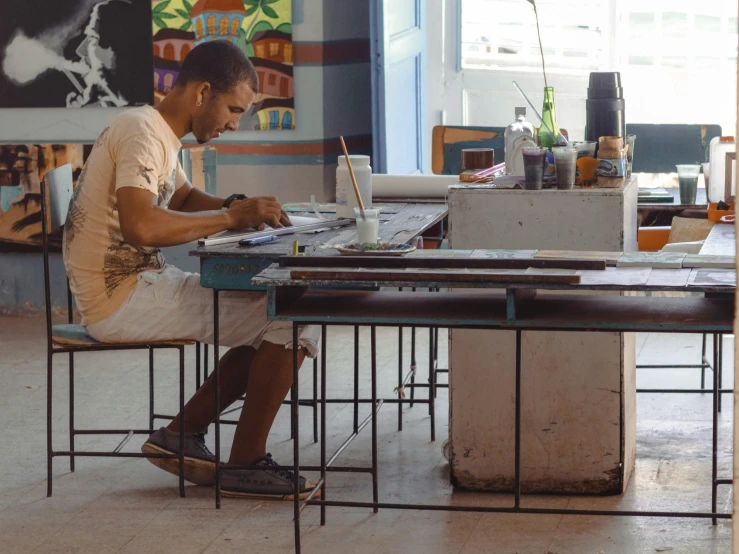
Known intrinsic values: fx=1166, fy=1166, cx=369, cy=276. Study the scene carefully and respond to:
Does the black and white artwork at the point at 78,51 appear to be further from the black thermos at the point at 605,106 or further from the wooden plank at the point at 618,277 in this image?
the wooden plank at the point at 618,277

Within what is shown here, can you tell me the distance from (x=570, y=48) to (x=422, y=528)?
4.07 m

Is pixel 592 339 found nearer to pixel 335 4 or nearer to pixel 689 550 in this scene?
pixel 689 550

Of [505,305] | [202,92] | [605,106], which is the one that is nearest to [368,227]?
[505,305]

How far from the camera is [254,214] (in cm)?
349

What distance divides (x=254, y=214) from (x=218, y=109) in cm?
35

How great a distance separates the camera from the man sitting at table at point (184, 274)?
137 inches

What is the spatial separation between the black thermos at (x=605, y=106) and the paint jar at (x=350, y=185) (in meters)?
0.72

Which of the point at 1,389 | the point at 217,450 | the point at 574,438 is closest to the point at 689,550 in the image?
the point at 574,438

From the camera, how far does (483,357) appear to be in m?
3.57

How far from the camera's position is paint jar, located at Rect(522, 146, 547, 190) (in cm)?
342

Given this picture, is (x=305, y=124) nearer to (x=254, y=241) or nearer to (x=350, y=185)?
(x=350, y=185)

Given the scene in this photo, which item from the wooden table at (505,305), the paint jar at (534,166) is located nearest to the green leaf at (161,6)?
the paint jar at (534,166)

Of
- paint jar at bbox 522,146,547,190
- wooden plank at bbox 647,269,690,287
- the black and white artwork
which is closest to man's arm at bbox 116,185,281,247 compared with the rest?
paint jar at bbox 522,146,547,190

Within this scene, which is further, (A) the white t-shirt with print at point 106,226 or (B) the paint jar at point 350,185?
(B) the paint jar at point 350,185
